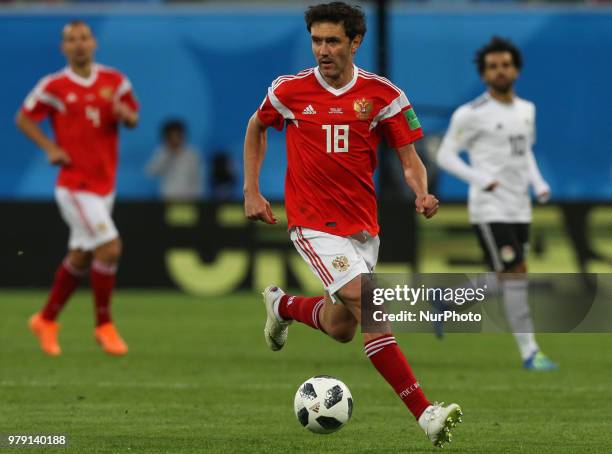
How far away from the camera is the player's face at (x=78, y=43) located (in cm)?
1160

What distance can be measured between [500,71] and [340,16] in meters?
3.92

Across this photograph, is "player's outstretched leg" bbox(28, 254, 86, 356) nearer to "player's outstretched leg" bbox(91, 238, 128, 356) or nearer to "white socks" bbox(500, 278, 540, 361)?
"player's outstretched leg" bbox(91, 238, 128, 356)

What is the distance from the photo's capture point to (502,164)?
11266 millimetres

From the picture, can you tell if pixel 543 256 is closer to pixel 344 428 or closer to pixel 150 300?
pixel 150 300

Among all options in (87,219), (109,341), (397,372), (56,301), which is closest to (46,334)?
(56,301)

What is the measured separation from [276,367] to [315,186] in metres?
3.41

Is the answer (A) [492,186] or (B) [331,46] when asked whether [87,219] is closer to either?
(A) [492,186]

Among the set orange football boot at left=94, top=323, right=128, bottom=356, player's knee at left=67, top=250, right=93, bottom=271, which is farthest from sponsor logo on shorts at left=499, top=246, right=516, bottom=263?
player's knee at left=67, top=250, right=93, bottom=271

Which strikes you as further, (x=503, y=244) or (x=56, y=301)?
(x=56, y=301)

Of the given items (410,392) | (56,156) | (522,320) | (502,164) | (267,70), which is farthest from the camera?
(267,70)

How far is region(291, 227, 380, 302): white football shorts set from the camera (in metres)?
7.48

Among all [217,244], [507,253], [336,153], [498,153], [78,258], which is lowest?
[217,244]

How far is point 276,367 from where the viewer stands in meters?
10.8

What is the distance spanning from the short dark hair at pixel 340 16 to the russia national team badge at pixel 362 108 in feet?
1.03
